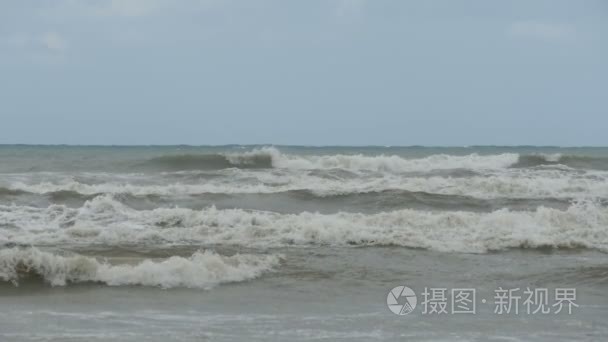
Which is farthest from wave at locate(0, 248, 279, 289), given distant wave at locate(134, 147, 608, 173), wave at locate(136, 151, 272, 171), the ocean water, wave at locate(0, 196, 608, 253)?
wave at locate(136, 151, 272, 171)

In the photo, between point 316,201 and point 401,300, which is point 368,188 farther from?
point 401,300

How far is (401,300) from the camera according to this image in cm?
777

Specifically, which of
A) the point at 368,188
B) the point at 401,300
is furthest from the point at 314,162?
the point at 401,300

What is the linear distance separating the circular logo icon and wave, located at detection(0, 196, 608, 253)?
2671mm

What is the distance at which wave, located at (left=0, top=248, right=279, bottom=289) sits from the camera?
832 cm

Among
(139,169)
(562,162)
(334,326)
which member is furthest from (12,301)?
(562,162)

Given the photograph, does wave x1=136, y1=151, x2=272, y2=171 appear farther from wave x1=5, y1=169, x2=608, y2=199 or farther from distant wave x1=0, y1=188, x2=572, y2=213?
distant wave x1=0, y1=188, x2=572, y2=213

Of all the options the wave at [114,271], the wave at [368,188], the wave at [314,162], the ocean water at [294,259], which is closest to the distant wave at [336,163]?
the wave at [314,162]

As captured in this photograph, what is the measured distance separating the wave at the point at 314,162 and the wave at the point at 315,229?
10517mm

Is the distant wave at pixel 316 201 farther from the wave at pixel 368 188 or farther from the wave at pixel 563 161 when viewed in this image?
the wave at pixel 563 161

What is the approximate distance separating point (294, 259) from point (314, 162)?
567 inches

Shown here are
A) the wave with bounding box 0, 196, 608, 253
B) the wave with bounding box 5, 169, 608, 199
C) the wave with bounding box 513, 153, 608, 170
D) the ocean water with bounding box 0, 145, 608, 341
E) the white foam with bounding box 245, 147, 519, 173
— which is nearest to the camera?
the ocean water with bounding box 0, 145, 608, 341

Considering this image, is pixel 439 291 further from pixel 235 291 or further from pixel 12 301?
pixel 12 301

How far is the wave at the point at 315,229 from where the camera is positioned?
36.2 ft
